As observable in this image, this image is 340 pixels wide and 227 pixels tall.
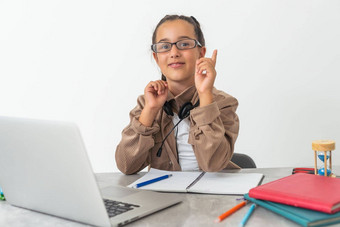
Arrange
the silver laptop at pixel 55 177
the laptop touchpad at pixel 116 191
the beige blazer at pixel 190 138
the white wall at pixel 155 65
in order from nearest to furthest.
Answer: the silver laptop at pixel 55 177 → the laptop touchpad at pixel 116 191 → the beige blazer at pixel 190 138 → the white wall at pixel 155 65

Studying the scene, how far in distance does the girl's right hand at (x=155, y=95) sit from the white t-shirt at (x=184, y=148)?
0.12m

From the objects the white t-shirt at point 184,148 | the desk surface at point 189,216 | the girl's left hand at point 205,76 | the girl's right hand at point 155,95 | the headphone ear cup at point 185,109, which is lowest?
the white t-shirt at point 184,148

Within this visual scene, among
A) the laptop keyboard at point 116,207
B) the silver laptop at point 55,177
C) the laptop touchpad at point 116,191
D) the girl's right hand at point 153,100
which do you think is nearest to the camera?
the silver laptop at point 55,177

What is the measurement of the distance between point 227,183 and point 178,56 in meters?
0.57

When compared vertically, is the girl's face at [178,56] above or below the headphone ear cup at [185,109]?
above

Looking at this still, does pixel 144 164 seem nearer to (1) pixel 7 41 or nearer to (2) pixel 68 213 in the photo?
(2) pixel 68 213

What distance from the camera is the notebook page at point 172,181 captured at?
1.20 metres

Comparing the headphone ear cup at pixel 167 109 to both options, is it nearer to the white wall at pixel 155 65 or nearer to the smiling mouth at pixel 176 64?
the smiling mouth at pixel 176 64

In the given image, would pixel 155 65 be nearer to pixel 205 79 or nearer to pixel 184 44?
pixel 184 44

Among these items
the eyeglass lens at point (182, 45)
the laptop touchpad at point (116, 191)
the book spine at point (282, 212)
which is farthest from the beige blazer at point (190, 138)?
the book spine at point (282, 212)

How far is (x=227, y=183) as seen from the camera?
1.23 meters

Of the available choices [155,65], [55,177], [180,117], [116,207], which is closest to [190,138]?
[180,117]

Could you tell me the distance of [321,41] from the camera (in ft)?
8.14

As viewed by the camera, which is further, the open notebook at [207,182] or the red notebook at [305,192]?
the open notebook at [207,182]
